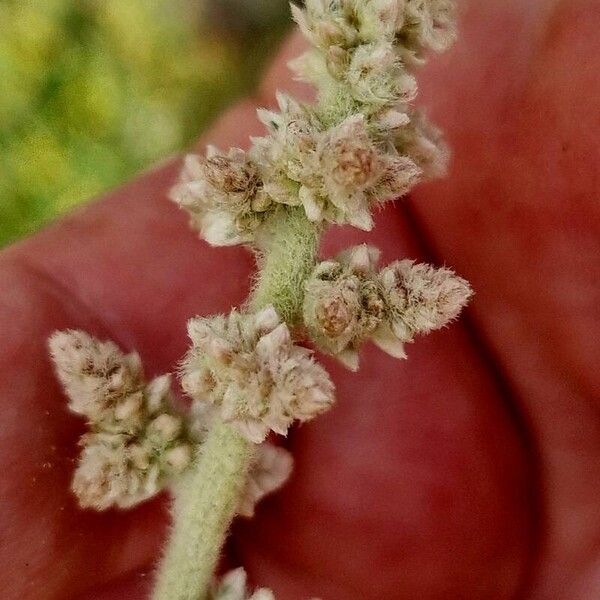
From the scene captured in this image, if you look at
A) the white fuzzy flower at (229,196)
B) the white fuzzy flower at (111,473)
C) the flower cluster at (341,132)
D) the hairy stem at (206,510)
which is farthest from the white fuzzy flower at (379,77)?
the white fuzzy flower at (111,473)

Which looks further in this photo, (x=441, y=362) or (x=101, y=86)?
(x=101, y=86)

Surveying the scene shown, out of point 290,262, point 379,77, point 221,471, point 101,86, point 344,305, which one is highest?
point 101,86

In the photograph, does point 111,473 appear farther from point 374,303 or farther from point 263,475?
point 374,303

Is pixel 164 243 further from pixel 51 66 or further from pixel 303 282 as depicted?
pixel 51 66

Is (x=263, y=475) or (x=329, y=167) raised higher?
(x=329, y=167)

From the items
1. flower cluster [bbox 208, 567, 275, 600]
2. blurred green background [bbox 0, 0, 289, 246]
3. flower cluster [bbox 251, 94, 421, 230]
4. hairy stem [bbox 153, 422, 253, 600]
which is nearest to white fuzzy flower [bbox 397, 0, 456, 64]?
flower cluster [bbox 251, 94, 421, 230]

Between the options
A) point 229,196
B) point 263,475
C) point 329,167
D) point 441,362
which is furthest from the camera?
point 441,362

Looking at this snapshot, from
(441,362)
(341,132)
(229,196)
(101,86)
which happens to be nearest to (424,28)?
(341,132)

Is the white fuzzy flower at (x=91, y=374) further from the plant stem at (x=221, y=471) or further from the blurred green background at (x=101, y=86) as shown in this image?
the blurred green background at (x=101, y=86)
